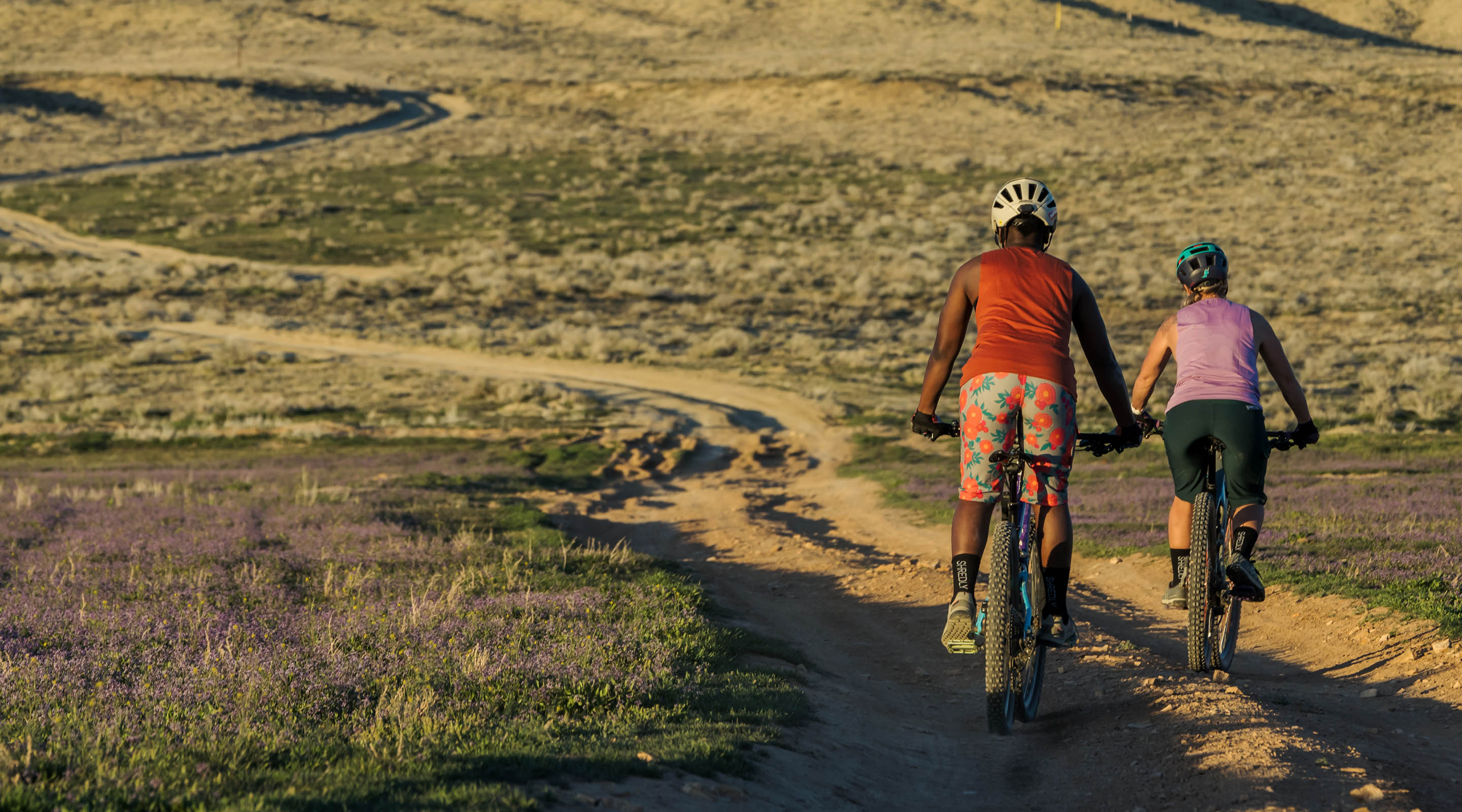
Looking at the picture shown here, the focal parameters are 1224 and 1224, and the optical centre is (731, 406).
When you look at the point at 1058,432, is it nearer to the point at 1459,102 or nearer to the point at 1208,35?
the point at 1459,102

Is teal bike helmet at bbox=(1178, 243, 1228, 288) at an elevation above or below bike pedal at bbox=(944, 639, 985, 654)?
above

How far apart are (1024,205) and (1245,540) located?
3.08 m

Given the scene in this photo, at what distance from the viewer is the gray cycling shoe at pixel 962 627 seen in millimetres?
7359

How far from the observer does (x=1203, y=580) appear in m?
8.61

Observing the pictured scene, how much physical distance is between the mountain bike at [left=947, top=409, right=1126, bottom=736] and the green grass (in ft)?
190

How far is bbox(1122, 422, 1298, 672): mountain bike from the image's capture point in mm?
8516

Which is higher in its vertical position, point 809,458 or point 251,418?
point 809,458

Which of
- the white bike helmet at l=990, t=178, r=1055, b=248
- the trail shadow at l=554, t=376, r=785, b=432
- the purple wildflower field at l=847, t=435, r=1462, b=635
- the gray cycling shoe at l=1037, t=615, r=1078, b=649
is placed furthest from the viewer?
the trail shadow at l=554, t=376, r=785, b=432

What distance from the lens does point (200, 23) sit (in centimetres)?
14725

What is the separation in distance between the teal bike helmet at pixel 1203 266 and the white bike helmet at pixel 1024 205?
1731 mm

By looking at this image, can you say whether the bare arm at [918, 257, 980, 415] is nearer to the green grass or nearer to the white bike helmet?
the white bike helmet

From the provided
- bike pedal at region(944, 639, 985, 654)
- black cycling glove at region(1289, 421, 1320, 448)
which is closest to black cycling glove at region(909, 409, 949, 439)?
bike pedal at region(944, 639, 985, 654)

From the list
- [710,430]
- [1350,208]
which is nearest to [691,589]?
[710,430]

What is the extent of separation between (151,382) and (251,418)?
8.75 meters
